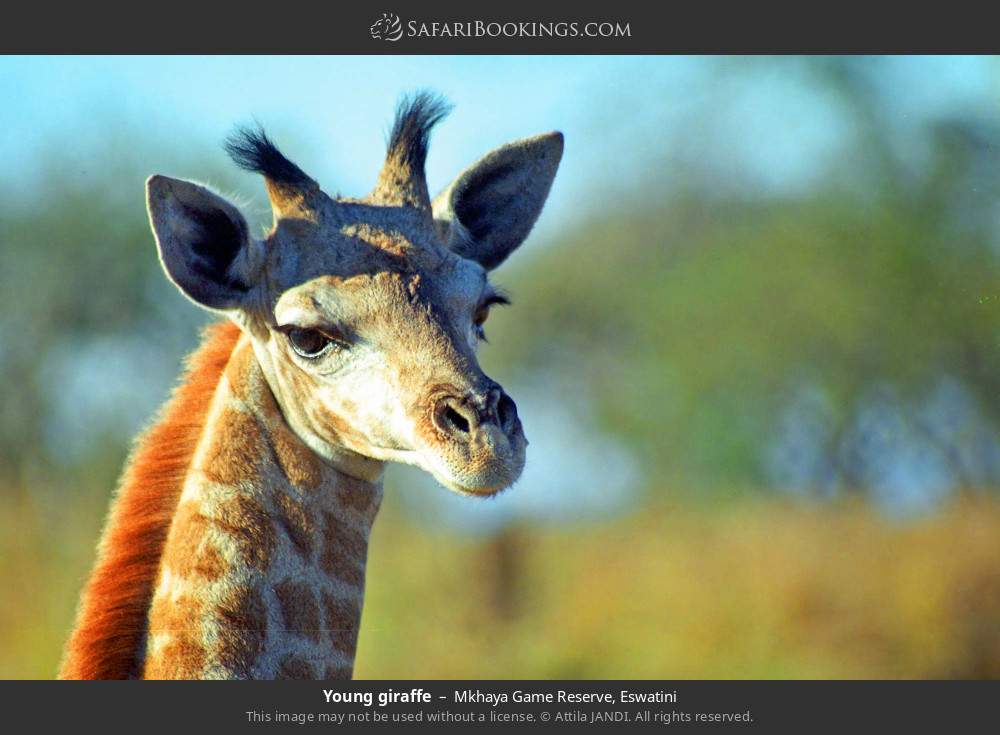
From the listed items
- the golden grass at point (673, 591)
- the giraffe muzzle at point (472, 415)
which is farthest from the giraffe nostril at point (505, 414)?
the golden grass at point (673, 591)

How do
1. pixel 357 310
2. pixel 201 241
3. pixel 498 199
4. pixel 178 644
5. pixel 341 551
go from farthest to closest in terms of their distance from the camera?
pixel 498 199 < pixel 201 241 < pixel 341 551 < pixel 357 310 < pixel 178 644

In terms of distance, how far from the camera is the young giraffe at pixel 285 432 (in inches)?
232

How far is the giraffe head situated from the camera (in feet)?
19.1

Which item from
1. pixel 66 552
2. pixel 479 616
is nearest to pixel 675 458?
pixel 479 616

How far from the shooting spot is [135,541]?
6.16m

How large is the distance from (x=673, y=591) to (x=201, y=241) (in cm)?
2541

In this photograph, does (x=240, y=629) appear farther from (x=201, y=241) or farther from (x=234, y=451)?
(x=201, y=241)

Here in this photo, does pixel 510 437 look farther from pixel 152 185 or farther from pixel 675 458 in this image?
pixel 675 458

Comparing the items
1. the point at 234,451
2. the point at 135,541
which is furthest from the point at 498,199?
the point at 135,541

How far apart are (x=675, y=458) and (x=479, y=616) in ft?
25.9

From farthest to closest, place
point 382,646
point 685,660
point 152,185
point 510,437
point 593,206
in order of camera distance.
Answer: point 593,206, point 685,660, point 382,646, point 152,185, point 510,437

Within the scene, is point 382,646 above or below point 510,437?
above

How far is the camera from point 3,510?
2369 centimetres

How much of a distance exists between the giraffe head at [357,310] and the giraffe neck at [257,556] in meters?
0.13
